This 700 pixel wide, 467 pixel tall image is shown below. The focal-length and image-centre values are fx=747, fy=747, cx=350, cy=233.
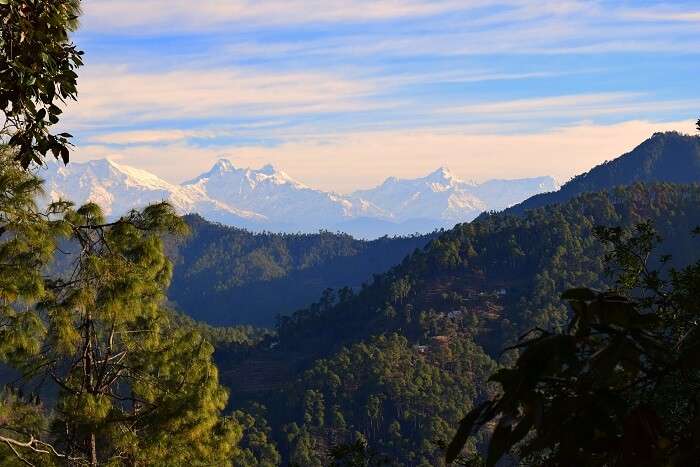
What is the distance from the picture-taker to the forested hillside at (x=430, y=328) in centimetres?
11269

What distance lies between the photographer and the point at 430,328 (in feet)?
468

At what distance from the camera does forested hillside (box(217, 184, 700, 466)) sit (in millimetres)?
112688

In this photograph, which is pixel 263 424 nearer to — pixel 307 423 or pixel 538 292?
pixel 307 423

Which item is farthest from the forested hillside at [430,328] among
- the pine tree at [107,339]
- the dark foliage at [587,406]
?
the dark foliage at [587,406]

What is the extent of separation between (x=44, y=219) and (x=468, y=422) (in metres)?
11.4

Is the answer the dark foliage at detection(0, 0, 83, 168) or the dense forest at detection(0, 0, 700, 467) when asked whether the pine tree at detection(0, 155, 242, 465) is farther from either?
the dark foliage at detection(0, 0, 83, 168)

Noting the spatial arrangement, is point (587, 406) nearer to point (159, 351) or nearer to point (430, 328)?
point (159, 351)

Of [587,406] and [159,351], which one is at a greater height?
[587,406]

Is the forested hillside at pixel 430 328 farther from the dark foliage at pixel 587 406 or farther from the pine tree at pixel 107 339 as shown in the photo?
the dark foliage at pixel 587 406

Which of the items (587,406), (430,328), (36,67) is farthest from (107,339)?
(430,328)

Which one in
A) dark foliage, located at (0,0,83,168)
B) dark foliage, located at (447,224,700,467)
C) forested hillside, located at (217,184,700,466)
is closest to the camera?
dark foliage, located at (447,224,700,467)

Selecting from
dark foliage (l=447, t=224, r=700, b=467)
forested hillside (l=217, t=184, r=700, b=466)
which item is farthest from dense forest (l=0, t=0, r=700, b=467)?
forested hillside (l=217, t=184, r=700, b=466)

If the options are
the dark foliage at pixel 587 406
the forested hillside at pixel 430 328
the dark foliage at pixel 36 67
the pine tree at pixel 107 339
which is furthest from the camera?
the forested hillside at pixel 430 328

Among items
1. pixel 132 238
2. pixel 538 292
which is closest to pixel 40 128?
pixel 132 238
